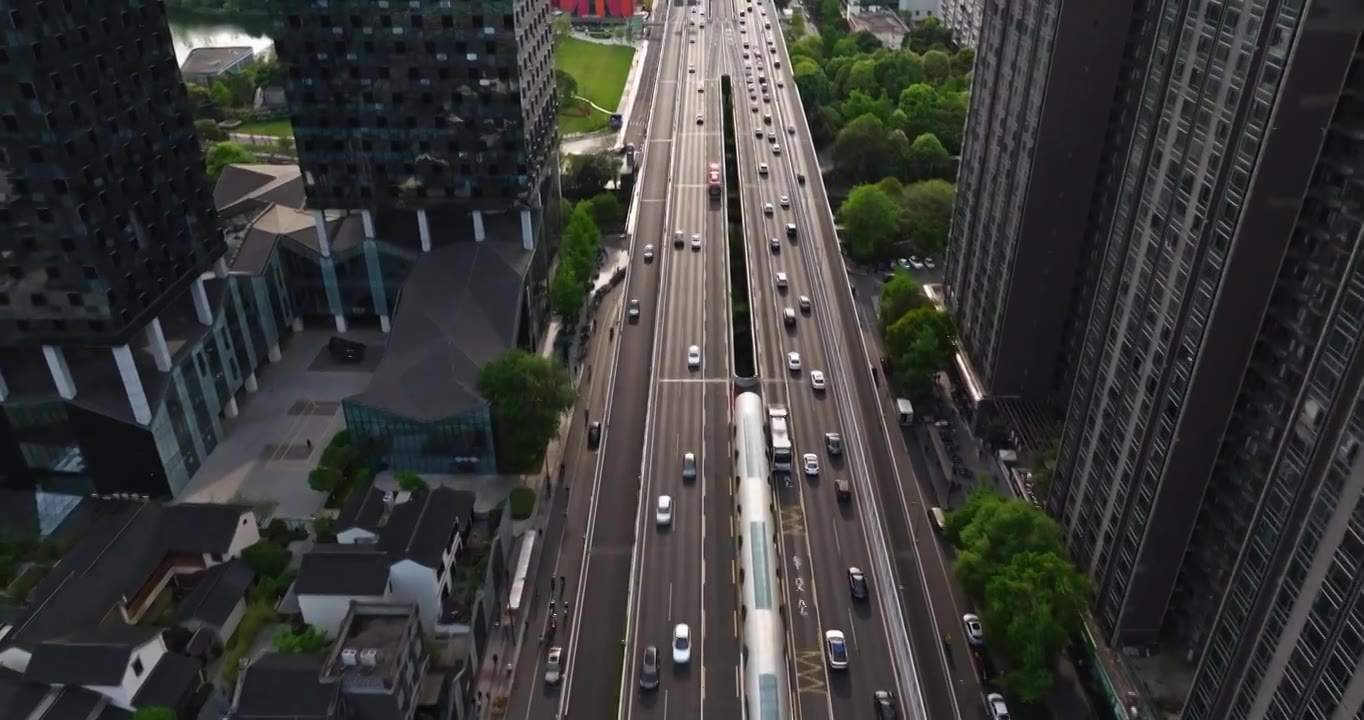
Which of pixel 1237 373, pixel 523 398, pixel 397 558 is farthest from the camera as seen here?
pixel 523 398

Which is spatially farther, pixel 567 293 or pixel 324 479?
pixel 567 293

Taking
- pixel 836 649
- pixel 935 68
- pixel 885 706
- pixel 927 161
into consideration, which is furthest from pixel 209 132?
pixel 885 706

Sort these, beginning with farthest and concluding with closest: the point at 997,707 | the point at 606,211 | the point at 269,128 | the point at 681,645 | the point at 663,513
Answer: the point at 269,128 → the point at 606,211 → the point at 663,513 → the point at 997,707 → the point at 681,645

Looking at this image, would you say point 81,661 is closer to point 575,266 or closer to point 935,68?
point 575,266

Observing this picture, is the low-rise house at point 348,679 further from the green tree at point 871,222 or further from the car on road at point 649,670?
the green tree at point 871,222

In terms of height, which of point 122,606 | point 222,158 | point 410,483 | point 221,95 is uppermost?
point 222,158

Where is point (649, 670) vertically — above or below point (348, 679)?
below

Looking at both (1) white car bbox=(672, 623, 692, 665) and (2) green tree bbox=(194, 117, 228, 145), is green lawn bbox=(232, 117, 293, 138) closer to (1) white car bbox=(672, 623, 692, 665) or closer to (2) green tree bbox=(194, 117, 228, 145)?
(2) green tree bbox=(194, 117, 228, 145)

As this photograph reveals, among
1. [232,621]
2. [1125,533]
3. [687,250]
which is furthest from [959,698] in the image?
[687,250]
